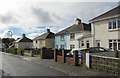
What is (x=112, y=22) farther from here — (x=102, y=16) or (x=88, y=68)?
(x=88, y=68)

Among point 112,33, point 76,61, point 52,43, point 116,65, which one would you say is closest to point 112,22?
point 112,33

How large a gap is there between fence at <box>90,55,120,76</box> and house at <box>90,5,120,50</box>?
51.3ft

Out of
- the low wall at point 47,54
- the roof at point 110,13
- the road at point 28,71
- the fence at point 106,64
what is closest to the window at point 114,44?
the roof at point 110,13

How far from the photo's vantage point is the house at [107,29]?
113 feet

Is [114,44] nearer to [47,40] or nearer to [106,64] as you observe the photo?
[106,64]

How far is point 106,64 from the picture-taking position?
17.2 metres

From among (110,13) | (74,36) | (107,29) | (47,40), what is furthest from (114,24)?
(47,40)

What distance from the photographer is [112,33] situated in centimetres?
3541

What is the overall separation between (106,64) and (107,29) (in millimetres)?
19842

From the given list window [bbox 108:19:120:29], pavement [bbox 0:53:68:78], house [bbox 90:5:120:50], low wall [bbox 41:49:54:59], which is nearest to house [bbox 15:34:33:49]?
low wall [bbox 41:49:54:59]

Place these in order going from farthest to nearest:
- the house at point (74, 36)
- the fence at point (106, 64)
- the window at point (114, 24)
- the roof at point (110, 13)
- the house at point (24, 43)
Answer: the house at point (24, 43)
the house at point (74, 36)
the roof at point (110, 13)
the window at point (114, 24)
the fence at point (106, 64)

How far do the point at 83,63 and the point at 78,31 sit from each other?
31259 millimetres

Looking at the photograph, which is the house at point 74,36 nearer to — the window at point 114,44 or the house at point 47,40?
the window at point 114,44

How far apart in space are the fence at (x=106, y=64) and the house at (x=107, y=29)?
51.3ft
